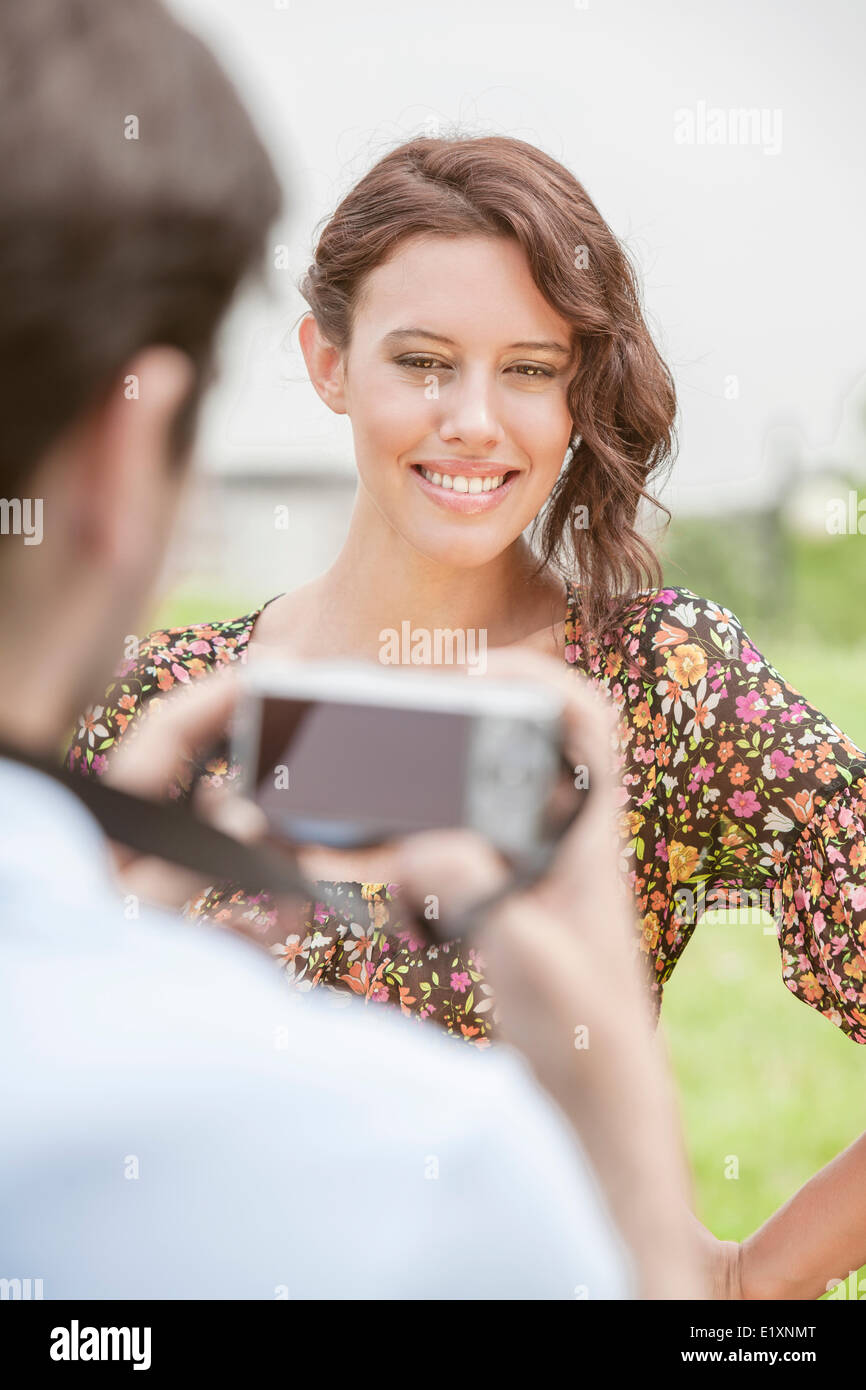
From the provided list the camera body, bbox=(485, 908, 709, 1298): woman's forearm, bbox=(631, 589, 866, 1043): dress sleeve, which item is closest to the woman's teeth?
bbox=(631, 589, 866, 1043): dress sleeve

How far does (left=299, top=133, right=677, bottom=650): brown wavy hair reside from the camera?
1441 mm

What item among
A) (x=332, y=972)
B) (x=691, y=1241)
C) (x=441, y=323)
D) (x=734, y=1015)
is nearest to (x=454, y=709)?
(x=691, y=1241)

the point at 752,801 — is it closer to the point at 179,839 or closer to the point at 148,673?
the point at 148,673

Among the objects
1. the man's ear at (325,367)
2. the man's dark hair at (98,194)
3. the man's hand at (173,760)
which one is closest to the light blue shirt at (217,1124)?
the man's dark hair at (98,194)

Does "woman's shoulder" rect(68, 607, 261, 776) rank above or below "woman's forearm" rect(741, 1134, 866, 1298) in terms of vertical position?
above

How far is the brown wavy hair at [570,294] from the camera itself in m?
1.44

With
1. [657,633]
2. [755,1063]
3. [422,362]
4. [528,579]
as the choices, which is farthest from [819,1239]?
[755,1063]

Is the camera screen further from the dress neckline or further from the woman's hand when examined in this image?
the woman's hand

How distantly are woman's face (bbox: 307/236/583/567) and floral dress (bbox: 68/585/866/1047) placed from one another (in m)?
0.19

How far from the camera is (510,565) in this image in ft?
5.23

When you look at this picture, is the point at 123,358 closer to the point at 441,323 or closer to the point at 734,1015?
the point at 441,323

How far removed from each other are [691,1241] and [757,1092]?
2.43m

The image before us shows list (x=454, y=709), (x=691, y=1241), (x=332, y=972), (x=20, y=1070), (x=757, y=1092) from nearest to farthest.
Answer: (x=20, y=1070) < (x=691, y=1241) < (x=454, y=709) < (x=332, y=972) < (x=757, y=1092)

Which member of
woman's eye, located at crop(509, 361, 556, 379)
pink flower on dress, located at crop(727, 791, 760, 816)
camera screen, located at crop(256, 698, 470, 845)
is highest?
woman's eye, located at crop(509, 361, 556, 379)
